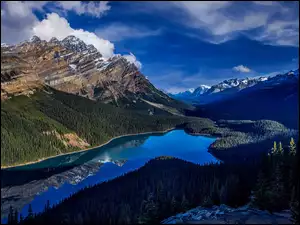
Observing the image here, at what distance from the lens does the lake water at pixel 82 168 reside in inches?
2274

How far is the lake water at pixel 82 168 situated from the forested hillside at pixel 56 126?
12.9 ft

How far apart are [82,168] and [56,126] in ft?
111

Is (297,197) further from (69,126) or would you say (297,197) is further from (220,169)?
(69,126)

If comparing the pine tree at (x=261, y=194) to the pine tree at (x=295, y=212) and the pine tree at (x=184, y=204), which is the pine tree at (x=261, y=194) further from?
the pine tree at (x=184, y=204)

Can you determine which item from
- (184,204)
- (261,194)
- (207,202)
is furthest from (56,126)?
(261,194)

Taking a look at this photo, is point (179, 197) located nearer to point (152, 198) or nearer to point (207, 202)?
point (207, 202)

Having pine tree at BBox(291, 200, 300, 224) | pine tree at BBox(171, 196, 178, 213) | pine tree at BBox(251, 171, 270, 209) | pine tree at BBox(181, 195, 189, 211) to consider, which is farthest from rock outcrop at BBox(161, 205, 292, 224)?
pine tree at BBox(291, 200, 300, 224)

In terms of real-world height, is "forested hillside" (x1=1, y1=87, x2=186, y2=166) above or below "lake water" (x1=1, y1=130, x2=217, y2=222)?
above

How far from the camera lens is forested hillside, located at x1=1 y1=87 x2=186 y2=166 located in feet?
231

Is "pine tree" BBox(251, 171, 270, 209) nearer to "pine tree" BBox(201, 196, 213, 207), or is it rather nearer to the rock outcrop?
the rock outcrop

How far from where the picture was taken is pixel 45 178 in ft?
244

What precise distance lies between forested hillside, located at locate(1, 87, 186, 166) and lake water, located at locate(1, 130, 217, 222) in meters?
3.92

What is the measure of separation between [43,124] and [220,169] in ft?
215

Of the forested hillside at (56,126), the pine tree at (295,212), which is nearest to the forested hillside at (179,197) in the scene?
the pine tree at (295,212)
